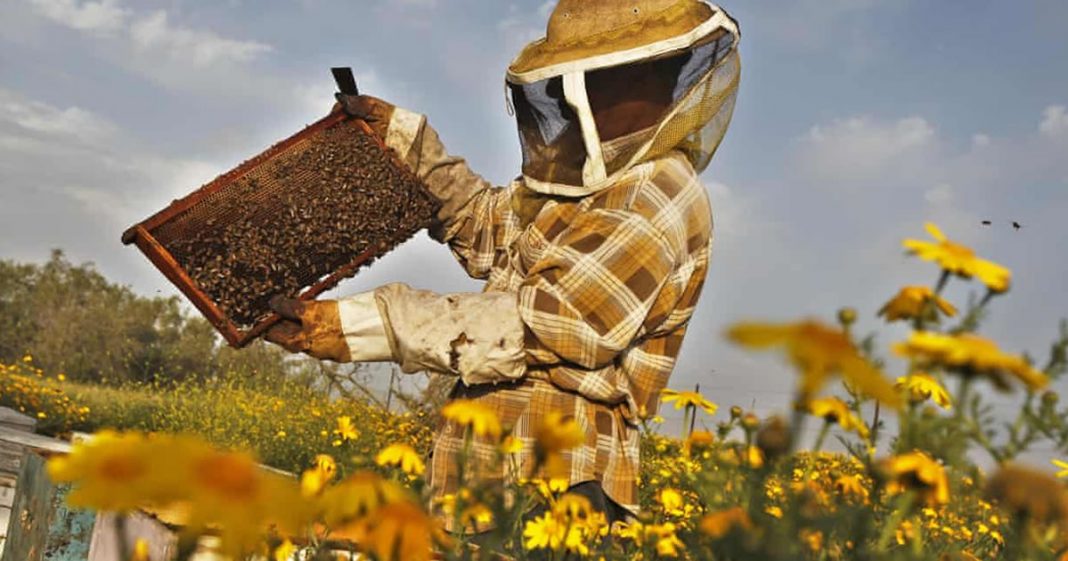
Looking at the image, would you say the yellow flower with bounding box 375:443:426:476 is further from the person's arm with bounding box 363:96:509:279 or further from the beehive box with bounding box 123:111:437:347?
Answer: the person's arm with bounding box 363:96:509:279

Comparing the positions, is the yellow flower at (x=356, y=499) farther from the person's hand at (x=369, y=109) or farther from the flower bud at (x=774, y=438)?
the person's hand at (x=369, y=109)

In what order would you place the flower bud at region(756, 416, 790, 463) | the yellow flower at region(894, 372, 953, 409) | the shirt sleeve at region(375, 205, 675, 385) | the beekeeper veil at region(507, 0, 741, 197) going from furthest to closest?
the beekeeper veil at region(507, 0, 741, 197)
the shirt sleeve at region(375, 205, 675, 385)
the yellow flower at region(894, 372, 953, 409)
the flower bud at region(756, 416, 790, 463)

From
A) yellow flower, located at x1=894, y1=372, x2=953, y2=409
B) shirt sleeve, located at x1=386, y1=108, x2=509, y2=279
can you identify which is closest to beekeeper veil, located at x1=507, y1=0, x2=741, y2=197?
shirt sleeve, located at x1=386, y1=108, x2=509, y2=279

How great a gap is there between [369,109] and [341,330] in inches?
49.5

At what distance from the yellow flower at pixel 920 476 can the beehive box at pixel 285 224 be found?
2.35m

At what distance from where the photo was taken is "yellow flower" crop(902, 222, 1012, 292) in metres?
1.26

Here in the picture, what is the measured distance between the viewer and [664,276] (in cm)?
317

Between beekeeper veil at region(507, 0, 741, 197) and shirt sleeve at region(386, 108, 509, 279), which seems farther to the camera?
shirt sleeve at region(386, 108, 509, 279)

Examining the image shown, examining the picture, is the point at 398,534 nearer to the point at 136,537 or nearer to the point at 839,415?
the point at 839,415

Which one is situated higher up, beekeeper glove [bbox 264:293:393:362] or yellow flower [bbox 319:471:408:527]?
beekeeper glove [bbox 264:293:393:362]

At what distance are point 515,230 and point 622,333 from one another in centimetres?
93

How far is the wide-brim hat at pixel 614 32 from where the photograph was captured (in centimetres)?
340

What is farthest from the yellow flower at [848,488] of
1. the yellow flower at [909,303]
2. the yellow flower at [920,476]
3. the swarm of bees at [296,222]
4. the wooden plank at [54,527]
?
the wooden plank at [54,527]

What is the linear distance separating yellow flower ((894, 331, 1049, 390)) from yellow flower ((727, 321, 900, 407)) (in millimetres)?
78
